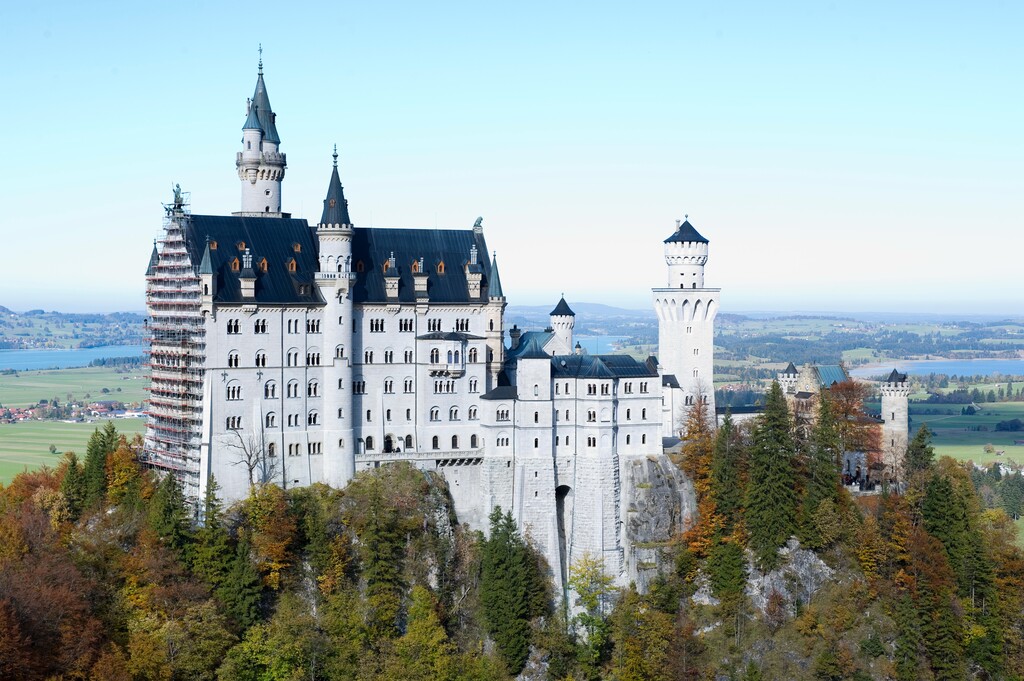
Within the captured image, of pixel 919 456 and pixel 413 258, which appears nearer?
pixel 413 258

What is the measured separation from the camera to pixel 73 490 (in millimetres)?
89125

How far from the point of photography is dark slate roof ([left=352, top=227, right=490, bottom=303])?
295ft

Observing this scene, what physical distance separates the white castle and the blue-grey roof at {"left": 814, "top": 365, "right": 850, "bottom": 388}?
18642 millimetres

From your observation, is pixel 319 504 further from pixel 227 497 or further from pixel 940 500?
pixel 940 500

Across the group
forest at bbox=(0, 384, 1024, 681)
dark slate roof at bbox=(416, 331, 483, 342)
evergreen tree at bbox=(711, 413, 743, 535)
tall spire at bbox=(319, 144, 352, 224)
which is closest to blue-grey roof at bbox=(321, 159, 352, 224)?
tall spire at bbox=(319, 144, 352, 224)

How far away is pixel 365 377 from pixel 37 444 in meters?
105

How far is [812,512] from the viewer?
294 ft

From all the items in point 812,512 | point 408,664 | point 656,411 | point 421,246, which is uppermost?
point 421,246

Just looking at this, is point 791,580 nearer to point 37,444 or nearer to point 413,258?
point 413,258

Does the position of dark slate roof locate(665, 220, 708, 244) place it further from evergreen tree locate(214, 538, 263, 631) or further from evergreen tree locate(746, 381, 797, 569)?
evergreen tree locate(214, 538, 263, 631)

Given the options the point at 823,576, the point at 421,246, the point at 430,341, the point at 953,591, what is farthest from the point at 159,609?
the point at 953,591

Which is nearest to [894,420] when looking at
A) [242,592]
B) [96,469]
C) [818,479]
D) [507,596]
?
[818,479]

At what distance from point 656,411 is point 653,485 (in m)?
5.11

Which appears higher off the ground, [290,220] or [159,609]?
[290,220]
